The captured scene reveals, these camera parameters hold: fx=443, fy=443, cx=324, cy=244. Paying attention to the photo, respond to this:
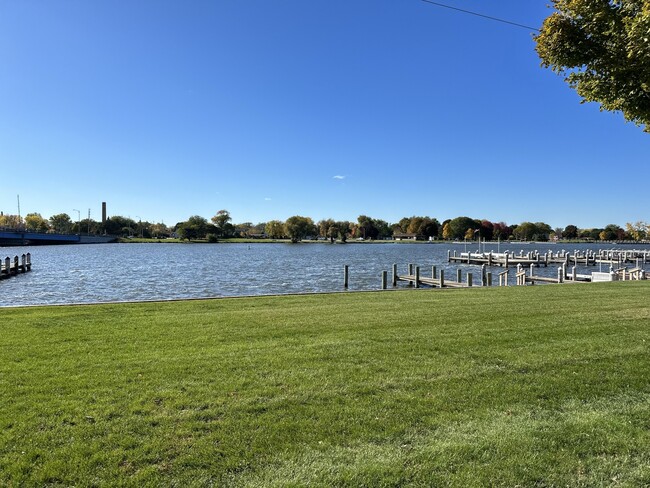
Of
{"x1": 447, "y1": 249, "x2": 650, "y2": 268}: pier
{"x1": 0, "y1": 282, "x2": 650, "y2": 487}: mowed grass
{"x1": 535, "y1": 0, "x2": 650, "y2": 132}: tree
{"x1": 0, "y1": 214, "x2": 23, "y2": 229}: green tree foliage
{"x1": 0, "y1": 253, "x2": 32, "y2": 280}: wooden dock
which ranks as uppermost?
{"x1": 0, "y1": 214, "x2": 23, "y2": 229}: green tree foliage

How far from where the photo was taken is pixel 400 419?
4.50 m

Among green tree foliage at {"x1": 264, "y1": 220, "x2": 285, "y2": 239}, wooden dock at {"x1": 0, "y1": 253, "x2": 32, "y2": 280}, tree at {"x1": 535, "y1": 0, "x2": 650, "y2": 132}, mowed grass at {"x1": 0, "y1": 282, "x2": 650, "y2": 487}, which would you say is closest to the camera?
mowed grass at {"x1": 0, "y1": 282, "x2": 650, "y2": 487}

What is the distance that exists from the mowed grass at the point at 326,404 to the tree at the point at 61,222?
18982 cm

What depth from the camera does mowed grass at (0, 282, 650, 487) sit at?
3602 millimetres

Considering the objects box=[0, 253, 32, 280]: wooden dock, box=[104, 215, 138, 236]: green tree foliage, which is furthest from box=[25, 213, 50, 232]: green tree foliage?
box=[0, 253, 32, 280]: wooden dock

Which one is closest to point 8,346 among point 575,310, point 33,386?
point 33,386

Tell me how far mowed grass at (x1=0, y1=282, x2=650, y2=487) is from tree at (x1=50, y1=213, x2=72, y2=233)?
18982 centimetres

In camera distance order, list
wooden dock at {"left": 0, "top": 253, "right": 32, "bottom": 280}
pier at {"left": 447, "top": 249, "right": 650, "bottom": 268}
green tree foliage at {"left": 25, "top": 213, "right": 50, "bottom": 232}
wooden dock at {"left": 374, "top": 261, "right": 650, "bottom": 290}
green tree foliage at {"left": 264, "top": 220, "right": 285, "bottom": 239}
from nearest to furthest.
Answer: wooden dock at {"left": 374, "top": 261, "right": 650, "bottom": 290} → wooden dock at {"left": 0, "top": 253, "right": 32, "bottom": 280} → pier at {"left": 447, "top": 249, "right": 650, "bottom": 268} → green tree foliage at {"left": 25, "top": 213, "right": 50, "bottom": 232} → green tree foliage at {"left": 264, "top": 220, "right": 285, "bottom": 239}

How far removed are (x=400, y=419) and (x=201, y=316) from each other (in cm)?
703

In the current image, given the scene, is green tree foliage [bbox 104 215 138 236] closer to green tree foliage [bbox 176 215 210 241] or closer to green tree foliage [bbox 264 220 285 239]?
green tree foliage [bbox 176 215 210 241]

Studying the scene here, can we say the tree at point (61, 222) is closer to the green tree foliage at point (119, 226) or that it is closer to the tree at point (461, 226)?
the green tree foliage at point (119, 226)

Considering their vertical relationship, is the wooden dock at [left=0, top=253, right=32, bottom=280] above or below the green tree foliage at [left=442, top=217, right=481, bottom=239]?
below

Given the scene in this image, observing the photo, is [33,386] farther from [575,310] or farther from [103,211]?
[103,211]

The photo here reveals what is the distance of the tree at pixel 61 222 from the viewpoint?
172 meters
